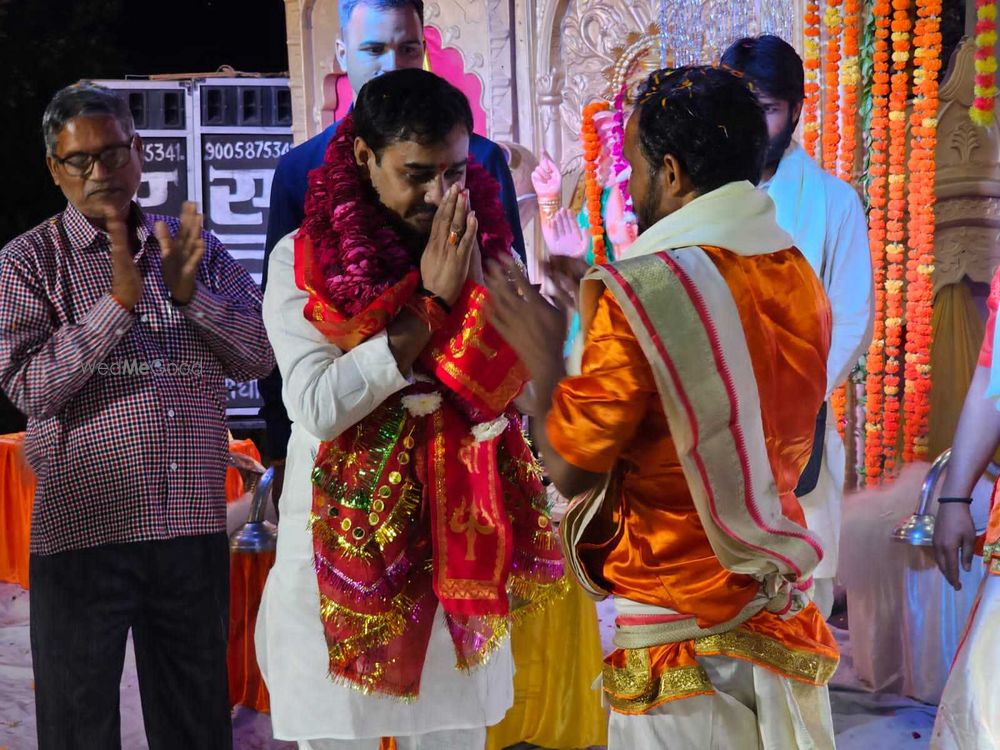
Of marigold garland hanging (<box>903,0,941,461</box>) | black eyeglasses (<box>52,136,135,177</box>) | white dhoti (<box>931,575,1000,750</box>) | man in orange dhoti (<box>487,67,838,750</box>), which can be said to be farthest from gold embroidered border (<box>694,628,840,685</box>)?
marigold garland hanging (<box>903,0,941,461</box>)

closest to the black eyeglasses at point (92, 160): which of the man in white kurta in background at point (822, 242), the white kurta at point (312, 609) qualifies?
the white kurta at point (312, 609)

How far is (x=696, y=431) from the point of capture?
1.55 m

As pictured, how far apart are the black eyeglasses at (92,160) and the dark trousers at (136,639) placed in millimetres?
776

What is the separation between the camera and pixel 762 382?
63.7 inches

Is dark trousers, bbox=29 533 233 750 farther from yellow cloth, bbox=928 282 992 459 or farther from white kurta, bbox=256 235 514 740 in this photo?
yellow cloth, bbox=928 282 992 459

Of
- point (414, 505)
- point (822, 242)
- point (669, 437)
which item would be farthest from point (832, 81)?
point (669, 437)

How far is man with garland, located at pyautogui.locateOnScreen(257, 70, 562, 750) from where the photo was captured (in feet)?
6.31

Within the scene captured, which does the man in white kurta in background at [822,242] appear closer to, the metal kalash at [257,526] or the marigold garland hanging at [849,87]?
the metal kalash at [257,526]

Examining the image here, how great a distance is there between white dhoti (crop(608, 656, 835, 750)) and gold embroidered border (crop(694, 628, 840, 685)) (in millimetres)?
13

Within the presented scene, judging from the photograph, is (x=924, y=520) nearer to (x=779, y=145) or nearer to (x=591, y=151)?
(x=779, y=145)

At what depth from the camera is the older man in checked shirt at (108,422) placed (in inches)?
93.9

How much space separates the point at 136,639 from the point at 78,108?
1.12 m

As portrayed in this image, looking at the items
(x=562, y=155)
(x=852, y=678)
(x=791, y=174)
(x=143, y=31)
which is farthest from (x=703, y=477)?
(x=143, y=31)

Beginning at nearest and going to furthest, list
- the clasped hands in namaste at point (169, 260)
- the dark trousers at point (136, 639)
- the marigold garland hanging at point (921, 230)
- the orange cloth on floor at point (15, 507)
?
1. the clasped hands in namaste at point (169, 260)
2. the dark trousers at point (136, 639)
3. the marigold garland hanging at point (921, 230)
4. the orange cloth on floor at point (15, 507)
